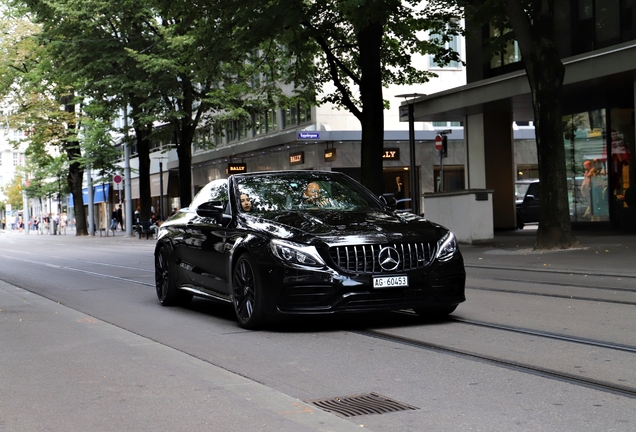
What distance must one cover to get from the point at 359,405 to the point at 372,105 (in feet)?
59.5

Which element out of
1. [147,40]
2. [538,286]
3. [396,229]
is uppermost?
[147,40]

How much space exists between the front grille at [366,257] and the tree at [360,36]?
11.5m

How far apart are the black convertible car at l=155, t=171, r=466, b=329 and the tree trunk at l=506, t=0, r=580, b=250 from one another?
966 cm

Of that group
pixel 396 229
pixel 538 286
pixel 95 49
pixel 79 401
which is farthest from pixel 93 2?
pixel 79 401

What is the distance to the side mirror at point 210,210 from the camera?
10.0m

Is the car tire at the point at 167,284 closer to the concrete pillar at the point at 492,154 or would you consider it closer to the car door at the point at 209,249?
the car door at the point at 209,249

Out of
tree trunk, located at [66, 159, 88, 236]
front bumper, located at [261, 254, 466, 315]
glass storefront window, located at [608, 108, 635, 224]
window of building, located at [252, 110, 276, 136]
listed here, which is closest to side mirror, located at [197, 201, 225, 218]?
front bumper, located at [261, 254, 466, 315]

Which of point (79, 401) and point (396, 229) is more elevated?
point (396, 229)

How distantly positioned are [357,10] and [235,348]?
42.1 feet

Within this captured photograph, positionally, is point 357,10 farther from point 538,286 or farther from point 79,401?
point 79,401

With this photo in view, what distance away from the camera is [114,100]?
36.4m

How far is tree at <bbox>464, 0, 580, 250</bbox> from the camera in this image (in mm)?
19094

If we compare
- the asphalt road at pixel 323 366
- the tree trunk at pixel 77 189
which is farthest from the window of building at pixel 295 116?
the asphalt road at pixel 323 366

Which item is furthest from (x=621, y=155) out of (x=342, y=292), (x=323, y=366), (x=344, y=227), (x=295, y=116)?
(x=295, y=116)
